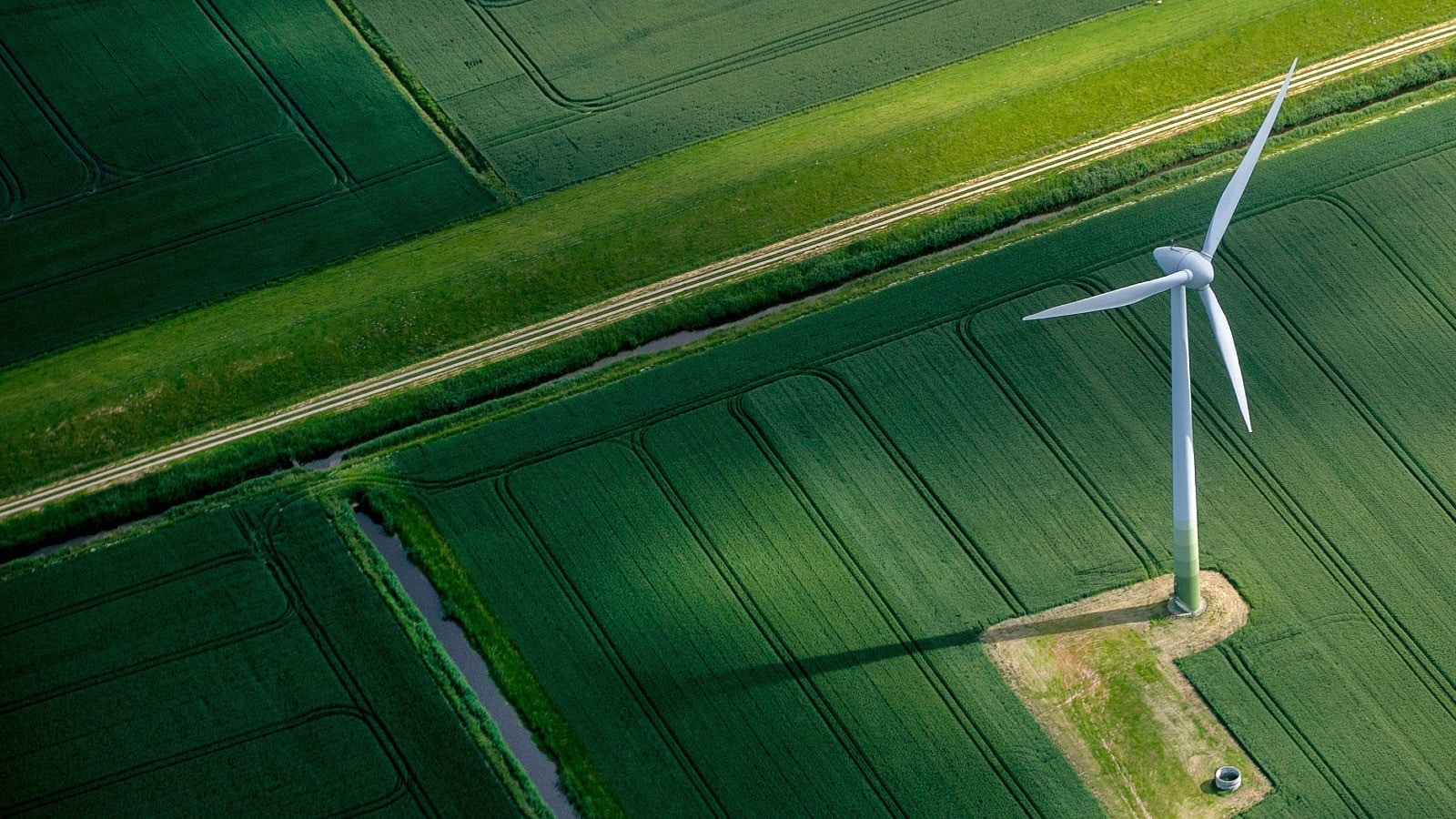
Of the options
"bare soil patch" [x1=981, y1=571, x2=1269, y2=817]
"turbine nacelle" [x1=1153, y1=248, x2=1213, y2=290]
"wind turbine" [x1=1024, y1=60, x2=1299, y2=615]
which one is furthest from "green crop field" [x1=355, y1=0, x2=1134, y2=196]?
"turbine nacelle" [x1=1153, y1=248, x2=1213, y2=290]

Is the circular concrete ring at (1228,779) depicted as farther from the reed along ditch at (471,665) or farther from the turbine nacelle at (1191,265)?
the reed along ditch at (471,665)

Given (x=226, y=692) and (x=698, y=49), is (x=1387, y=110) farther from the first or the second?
(x=226, y=692)

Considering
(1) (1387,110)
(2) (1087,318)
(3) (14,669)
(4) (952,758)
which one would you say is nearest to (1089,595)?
(4) (952,758)

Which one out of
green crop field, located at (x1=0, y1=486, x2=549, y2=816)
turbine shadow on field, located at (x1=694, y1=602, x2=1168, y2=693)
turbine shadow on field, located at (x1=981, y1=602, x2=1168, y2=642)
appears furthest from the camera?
turbine shadow on field, located at (x1=981, y1=602, x2=1168, y2=642)

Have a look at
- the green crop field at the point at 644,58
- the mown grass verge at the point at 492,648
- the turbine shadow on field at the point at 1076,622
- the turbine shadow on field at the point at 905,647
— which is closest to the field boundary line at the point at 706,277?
the mown grass verge at the point at 492,648

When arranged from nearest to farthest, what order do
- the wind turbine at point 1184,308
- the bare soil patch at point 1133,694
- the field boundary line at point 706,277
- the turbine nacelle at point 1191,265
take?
1. the turbine nacelle at point 1191,265
2. the wind turbine at point 1184,308
3. the bare soil patch at point 1133,694
4. the field boundary line at point 706,277

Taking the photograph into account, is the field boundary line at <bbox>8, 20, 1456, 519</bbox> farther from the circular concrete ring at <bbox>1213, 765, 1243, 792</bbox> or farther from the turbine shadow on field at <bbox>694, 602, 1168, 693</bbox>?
the circular concrete ring at <bbox>1213, 765, 1243, 792</bbox>

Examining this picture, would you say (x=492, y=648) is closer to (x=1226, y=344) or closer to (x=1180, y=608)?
(x=1180, y=608)

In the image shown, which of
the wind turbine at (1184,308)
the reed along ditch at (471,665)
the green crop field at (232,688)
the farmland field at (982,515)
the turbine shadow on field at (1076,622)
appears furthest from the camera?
the turbine shadow on field at (1076,622)
